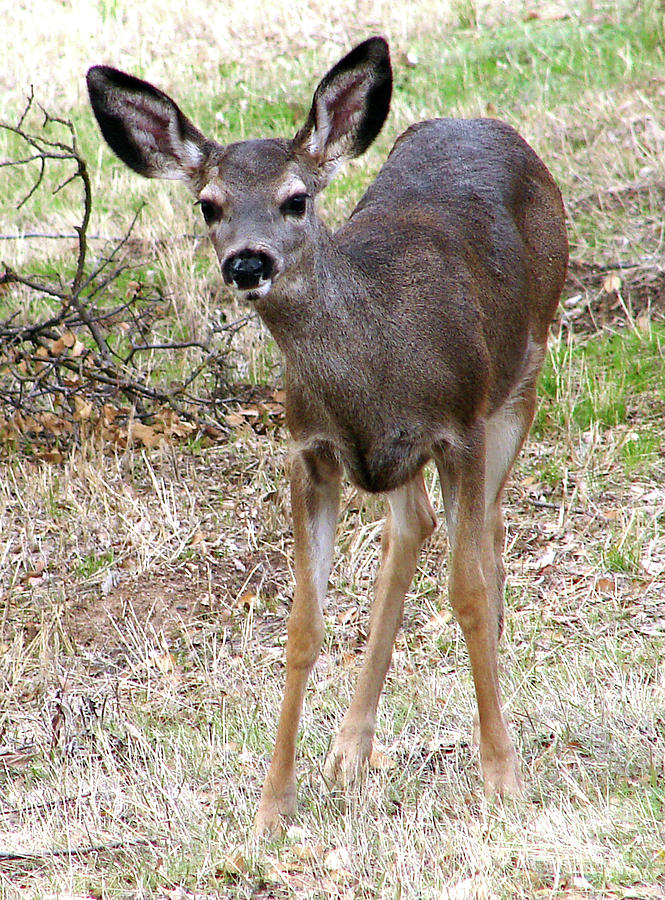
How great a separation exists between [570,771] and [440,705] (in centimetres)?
82

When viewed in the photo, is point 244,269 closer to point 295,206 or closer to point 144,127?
point 295,206

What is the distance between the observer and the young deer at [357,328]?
4.43m

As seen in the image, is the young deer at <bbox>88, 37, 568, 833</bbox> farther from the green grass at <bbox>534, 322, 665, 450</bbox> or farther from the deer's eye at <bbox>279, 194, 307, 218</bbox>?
the green grass at <bbox>534, 322, 665, 450</bbox>

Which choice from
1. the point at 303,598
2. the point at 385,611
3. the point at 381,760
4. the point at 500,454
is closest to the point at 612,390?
the point at 500,454

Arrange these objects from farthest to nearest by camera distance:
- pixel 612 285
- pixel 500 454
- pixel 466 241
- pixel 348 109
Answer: pixel 612 285
pixel 500 454
pixel 466 241
pixel 348 109

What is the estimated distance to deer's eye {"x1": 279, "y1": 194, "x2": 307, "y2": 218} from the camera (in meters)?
4.38

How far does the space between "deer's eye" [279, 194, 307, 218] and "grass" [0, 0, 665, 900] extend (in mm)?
1955

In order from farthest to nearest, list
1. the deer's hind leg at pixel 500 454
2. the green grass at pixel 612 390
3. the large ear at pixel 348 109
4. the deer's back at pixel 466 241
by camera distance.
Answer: the green grass at pixel 612 390 → the deer's hind leg at pixel 500 454 → the deer's back at pixel 466 241 → the large ear at pixel 348 109

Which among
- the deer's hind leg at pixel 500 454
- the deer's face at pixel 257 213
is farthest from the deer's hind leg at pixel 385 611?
the deer's face at pixel 257 213

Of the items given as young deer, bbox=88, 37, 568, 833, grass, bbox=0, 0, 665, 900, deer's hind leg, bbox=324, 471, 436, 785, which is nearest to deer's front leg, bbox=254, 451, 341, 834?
young deer, bbox=88, 37, 568, 833

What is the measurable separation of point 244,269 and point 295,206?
410mm

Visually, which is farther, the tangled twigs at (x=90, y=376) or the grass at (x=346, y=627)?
the tangled twigs at (x=90, y=376)

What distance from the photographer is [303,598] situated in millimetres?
4777

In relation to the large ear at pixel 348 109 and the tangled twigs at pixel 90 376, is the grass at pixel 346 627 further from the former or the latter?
the large ear at pixel 348 109
